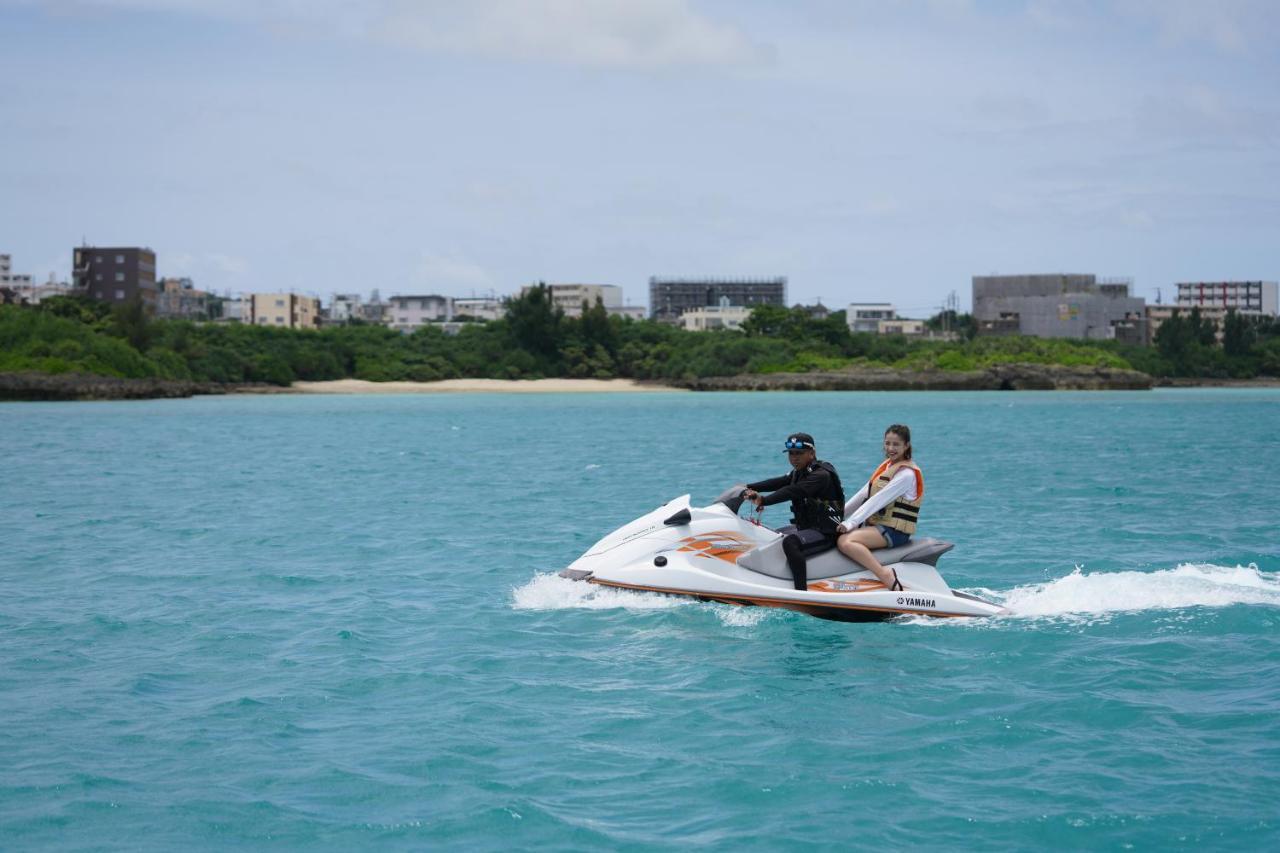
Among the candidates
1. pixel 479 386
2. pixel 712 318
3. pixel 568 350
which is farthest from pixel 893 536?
pixel 712 318

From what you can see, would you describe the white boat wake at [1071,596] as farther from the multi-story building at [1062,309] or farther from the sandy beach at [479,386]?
the multi-story building at [1062,309]

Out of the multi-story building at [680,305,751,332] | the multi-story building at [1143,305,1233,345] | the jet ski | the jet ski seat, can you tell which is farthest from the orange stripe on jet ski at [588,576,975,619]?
the multi-story building at [1143,305,1233,345]

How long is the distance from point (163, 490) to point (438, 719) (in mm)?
21539

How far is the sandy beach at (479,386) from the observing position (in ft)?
403

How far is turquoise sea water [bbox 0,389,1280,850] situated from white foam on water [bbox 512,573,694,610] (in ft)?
0.11

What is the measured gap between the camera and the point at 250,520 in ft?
76.6

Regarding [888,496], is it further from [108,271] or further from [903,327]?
[903,327]

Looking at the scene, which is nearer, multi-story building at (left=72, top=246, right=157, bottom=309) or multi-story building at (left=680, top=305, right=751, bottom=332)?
multi-story building at (left=72, top=246, right=157, bottom=309)

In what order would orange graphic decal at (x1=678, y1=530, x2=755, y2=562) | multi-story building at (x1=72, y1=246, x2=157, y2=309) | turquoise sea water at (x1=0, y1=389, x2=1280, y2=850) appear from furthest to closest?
multi-story building at (x1=72, y1=246, x2=157, y2=309) < orange graphic decal at (x1=678, y1=530, x2=755, y2=562) < turquoise sea water at (x1=0, y1=389, x2=1280, y2=850)

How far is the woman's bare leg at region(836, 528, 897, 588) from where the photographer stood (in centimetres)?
1221

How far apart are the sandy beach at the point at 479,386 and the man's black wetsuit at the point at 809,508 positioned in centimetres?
11224

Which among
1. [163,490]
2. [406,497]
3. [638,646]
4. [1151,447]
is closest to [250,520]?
[406,497]

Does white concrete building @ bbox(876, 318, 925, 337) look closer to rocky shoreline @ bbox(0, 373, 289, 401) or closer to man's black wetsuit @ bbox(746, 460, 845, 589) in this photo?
rocky shoreline @ bbox(0, 373, 289, 401)

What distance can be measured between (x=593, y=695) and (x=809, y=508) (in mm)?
3060
